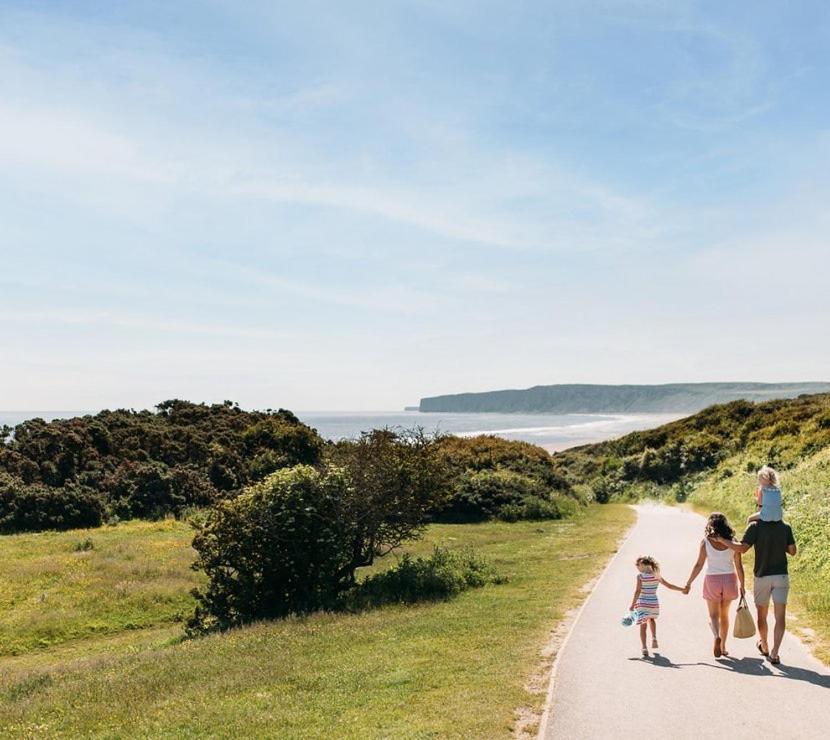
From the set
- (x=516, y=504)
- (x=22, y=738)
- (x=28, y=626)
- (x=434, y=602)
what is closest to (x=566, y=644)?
(x=434, y=602)

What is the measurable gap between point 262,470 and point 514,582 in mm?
33619

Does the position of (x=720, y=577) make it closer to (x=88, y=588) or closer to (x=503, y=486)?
(x=88, y=588)

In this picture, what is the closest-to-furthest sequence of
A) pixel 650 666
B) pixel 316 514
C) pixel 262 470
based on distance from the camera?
pixel 650 666, pixel 316 514, pixel 262 470

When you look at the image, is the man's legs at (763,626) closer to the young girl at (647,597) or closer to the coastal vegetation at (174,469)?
the young girl at (647,597)

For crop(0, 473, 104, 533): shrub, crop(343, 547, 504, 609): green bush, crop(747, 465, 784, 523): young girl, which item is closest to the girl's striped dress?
crop(747, 465, 784, 523): young girl

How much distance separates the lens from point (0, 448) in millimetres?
45344

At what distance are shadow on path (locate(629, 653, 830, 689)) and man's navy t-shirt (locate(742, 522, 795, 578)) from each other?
1.27m

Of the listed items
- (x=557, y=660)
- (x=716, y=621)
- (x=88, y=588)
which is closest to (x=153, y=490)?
(x=88, y=588)

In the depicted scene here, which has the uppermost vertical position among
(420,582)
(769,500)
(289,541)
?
(769,500)

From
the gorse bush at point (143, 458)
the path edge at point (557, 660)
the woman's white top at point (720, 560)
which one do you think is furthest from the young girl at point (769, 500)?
the gorse bush at point (143, 458)

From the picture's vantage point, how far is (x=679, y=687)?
30.0ft

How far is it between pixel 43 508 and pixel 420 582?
29.0 metres

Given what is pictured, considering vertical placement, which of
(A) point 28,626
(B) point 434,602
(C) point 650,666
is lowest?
(A) point 28,626

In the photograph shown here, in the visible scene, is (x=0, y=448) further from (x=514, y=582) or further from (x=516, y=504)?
(x=514, y=582)
